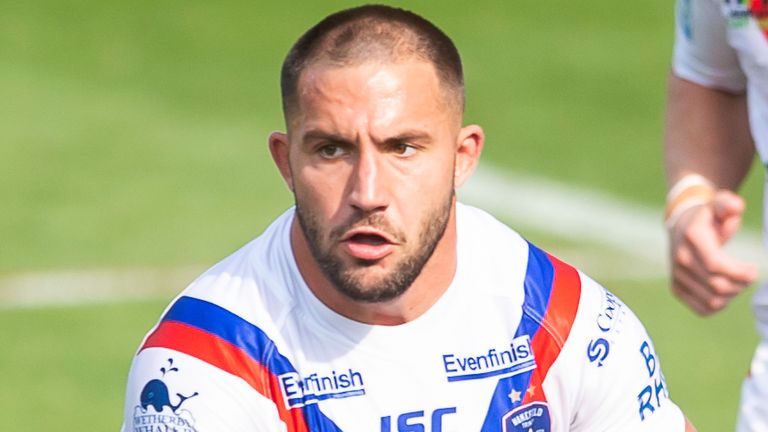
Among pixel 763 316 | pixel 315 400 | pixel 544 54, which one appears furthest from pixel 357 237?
pixel 544 54

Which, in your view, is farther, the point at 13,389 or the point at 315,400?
the point at 13,389

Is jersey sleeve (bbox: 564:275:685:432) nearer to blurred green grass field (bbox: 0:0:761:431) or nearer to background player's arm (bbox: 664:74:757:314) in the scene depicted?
background player's arm (bbox: 664:74:757:314)

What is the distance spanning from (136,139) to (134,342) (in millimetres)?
3173

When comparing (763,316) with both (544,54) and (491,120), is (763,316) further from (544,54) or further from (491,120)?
(544,54)

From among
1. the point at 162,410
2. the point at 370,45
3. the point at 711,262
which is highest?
the point at 370,45

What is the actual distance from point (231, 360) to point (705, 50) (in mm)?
1712

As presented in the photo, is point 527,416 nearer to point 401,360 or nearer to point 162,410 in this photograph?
point 401,360

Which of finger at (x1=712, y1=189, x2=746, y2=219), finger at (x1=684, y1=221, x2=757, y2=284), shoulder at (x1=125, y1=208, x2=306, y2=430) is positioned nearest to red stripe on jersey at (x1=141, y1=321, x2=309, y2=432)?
shoulder at (x1=125, y1=208, x2=306, y2=430)

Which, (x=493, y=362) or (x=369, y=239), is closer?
(x=369, y=239)

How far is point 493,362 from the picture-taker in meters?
5.76

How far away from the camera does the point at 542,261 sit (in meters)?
6.03

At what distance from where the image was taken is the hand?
4.43 metres

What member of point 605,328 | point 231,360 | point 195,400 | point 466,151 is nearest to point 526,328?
point 605,328

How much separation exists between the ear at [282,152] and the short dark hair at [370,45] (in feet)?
0.49
